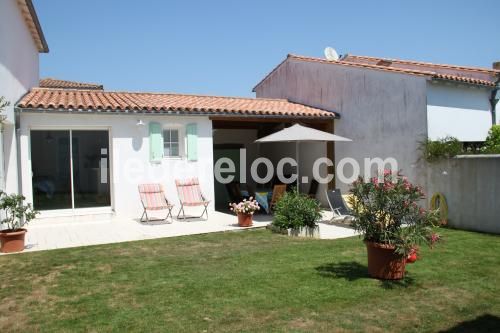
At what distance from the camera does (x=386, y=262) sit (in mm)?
5938

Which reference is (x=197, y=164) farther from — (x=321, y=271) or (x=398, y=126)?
(x=321, y=271)

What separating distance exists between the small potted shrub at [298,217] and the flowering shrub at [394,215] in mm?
3582

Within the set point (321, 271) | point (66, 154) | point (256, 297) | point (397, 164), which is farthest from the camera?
point (397, 164)

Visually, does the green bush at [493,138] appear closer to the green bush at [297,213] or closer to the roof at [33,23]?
the green bush at [297,213]

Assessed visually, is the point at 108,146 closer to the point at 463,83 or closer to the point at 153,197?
the point at 153,197

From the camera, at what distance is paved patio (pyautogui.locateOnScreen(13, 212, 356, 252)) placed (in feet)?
30.0

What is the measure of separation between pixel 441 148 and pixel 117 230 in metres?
8.53

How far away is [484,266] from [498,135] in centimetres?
664

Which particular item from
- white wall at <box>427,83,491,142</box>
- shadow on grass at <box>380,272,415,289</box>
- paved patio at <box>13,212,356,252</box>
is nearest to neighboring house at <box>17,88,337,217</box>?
paved patio at <box>13,212,356,252</box>

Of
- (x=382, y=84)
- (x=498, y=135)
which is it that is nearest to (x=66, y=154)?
(x=382, y=84)

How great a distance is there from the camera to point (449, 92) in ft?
38.9

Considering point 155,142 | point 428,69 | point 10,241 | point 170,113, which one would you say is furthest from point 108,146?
point 428,69

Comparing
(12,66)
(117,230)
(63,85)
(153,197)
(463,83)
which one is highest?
(63,85)

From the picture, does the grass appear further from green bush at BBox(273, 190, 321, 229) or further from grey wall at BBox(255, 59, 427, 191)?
grey wall at BBox(255, 59, 427, 191)
